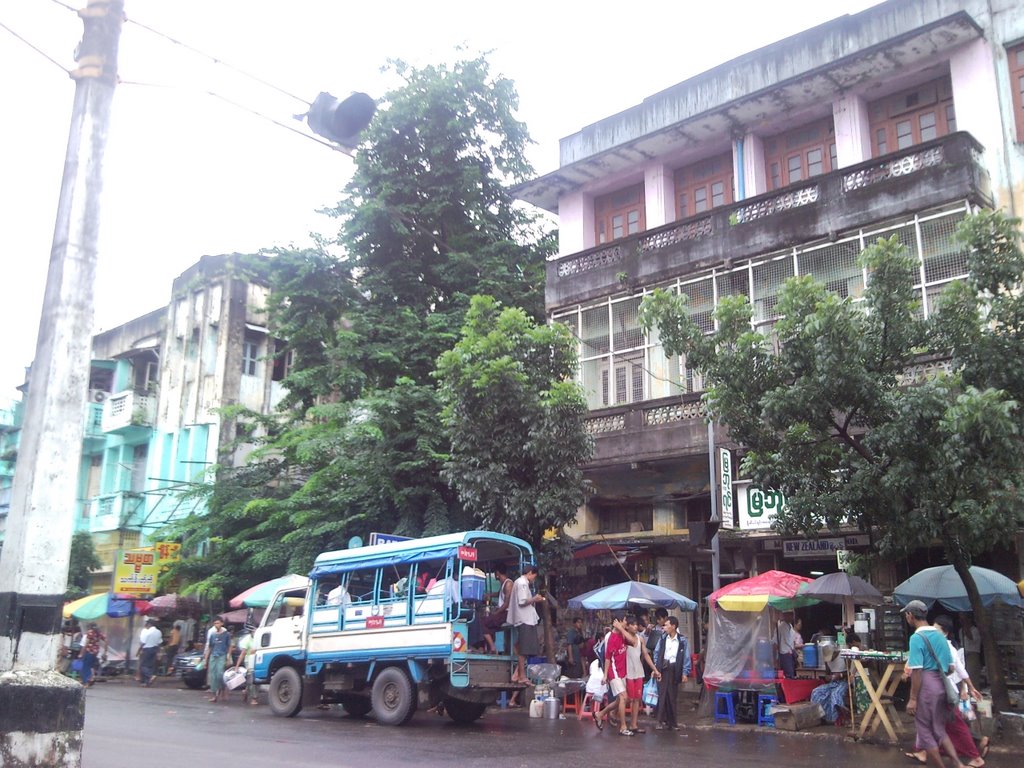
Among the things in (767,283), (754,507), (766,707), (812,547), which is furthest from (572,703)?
(767,283)

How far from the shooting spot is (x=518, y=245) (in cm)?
2506

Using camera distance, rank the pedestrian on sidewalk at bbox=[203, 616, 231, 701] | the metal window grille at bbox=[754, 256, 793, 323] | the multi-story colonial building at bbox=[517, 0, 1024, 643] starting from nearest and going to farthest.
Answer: the multi-story colonial building at bbox=[517, 0, 1024, 643], the metal window grille at bbox=[754, 256, 793, 323], the pedestrian on sidewalk at bbox=[203, 616, 231, 701]

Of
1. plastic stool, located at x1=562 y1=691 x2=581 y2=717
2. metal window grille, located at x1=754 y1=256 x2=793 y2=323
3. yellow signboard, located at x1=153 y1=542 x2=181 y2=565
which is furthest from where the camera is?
yellow signboard, located at x1=153 y1=542 x2=181 y2=565

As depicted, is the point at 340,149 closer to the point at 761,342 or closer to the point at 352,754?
the point at 352,754

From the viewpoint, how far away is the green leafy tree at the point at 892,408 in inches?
463

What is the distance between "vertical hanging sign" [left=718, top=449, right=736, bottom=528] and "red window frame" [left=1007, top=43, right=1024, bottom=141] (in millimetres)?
7885

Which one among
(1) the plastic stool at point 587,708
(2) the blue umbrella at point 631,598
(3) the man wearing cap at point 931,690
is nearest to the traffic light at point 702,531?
(2) the blue umbrella at point 631,598

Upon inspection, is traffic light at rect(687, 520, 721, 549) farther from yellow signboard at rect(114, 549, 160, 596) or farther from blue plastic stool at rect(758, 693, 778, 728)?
yellow signboard at rect(114, 549, 160, 596)

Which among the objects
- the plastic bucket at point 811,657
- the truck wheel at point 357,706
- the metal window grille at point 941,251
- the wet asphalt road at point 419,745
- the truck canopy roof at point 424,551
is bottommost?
the wet asphalt road at point 419,745

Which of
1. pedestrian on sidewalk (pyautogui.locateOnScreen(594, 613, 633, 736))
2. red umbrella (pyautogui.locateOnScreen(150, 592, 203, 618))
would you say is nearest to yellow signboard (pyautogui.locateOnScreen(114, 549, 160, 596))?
red umbrella (pyautogui.locateOnScreen(150, 592, 203, 618))

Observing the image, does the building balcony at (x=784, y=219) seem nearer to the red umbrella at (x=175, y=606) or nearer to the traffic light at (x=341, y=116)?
the traffic light at (x=341, y=116)

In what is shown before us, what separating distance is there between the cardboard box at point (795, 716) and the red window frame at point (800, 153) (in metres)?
10.7

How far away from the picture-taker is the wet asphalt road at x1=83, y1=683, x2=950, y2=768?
31.0ft

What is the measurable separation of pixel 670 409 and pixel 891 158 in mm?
6333
